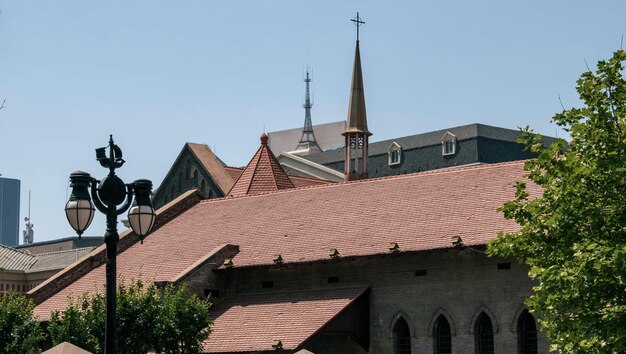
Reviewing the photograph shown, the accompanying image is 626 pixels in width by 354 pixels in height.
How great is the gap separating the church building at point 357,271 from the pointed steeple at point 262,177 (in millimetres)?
4123

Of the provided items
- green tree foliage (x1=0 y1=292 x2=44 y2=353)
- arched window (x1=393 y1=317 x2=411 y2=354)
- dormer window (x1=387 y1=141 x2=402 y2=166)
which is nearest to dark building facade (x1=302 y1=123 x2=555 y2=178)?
dormer window (x1=387 y1=141 x2=402 y2=166)

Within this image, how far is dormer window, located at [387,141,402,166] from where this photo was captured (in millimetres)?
120562

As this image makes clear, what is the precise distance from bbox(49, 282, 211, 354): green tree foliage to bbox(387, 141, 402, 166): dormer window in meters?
74.5

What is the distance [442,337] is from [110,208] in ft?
81.9

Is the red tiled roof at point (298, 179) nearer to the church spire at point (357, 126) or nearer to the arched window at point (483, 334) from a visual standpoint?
the church spire at point (357, 126)

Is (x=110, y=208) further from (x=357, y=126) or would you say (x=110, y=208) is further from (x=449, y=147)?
(x=449, y=147)

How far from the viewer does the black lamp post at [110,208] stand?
25.4 meters

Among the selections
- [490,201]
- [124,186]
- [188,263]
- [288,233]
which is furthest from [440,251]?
[124,186]

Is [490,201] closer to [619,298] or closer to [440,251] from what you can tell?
[440,251]

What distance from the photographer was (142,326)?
1831 inches

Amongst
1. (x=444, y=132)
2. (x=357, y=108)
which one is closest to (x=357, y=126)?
(x=357, y=108)

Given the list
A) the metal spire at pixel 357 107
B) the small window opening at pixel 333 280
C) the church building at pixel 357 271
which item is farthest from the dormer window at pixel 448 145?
the small window opening at pixel 333 280

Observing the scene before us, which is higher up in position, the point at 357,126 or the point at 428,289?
the point at 357,126

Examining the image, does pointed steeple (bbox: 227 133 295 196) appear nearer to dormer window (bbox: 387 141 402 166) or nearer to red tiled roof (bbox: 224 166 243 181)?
red tiled roof (bbox: 224 166 243 181)
